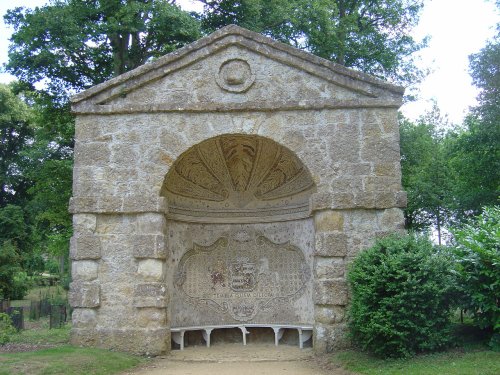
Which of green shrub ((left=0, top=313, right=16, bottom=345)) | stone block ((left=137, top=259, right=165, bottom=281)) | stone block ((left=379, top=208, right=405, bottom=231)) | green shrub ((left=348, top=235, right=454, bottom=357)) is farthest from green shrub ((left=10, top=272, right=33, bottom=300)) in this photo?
green shrub ((left=348, top=235, right=454, bottom=357))

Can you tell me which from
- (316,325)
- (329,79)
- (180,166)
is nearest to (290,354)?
(316,325)

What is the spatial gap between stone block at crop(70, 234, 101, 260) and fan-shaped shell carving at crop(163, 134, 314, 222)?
56.2 inches

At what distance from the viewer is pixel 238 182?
994cm

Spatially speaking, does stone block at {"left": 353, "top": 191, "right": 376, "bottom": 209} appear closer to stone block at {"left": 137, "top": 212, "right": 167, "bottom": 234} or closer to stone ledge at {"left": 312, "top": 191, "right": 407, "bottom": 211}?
stone ledge at {"left": 312, "top": 191, "right": 407, "bottom": 211}

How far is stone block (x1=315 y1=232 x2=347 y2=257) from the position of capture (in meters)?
7.95

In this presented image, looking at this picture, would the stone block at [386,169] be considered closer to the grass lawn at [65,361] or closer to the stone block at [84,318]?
the grass lawn at [65,361]

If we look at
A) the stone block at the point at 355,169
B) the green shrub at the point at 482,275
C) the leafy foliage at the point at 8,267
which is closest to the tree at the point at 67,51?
the leafy foliage at the point at 8,267

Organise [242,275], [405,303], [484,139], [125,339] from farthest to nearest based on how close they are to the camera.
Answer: [484,139] → [242,275] → [125,339] → [405,303]

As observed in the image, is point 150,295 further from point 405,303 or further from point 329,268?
point 405,303

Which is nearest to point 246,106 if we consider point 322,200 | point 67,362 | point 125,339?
point 322,200

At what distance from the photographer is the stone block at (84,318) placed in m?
7.93

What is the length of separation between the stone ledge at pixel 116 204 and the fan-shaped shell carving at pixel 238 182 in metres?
0.54

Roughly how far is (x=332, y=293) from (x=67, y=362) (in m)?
3.97

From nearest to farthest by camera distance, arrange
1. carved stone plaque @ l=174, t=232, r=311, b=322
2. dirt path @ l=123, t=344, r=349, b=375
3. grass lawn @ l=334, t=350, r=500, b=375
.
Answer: grass lawn @ l=334, t=350, r=500, b=375 → dirt path @ l=123, t=344, r=349, b=375 → carved stone plaque @ l=174, t=232, r=311, b=322
